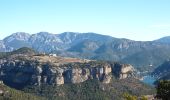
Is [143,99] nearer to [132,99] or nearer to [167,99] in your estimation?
[132,99]

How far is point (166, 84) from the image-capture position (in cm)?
13562

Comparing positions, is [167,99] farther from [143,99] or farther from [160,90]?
[143,99]

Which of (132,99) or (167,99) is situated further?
(167,99)

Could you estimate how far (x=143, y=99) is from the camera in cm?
11631

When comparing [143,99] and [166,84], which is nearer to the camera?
[143,99]

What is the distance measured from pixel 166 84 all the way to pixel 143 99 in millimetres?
21890

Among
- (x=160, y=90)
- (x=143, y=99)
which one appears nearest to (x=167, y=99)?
(x=160, y=90)

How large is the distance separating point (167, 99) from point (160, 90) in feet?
15.4

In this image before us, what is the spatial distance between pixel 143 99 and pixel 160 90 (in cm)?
2033

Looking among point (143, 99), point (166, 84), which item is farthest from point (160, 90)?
point (143, 99)

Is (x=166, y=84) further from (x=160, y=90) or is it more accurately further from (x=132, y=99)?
(x=132, y=99)

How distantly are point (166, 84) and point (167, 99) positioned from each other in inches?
242

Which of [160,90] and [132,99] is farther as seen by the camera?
[160,90]

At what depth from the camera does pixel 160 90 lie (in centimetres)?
13500
